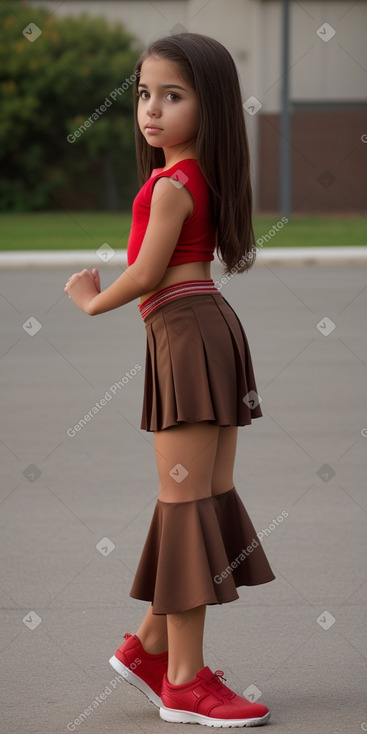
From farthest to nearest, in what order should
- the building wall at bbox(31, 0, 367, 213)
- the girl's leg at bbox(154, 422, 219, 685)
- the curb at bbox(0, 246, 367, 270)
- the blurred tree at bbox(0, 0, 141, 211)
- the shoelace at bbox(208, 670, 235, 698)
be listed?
the blurred tree at bbox(0, 0, 141, 211), the building wall at bbox(31, 0, 367, 213), the curb at bbox(0, 246, 367, 270), the shoelace at bbox(208, 670, 235, 698), the girl's leg at bbox(154, 422, 219, 685)

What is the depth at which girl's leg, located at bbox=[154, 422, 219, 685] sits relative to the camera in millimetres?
3148

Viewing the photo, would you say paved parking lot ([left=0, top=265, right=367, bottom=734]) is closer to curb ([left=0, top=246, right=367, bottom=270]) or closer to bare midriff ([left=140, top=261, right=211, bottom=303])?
bare midriff ([left=140, top=261, right=211, bottom=303])

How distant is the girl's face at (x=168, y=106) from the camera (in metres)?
3.11

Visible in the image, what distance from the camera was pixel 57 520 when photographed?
17.5 feet

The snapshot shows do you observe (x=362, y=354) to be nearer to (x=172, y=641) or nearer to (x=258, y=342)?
(x=258, y=342)

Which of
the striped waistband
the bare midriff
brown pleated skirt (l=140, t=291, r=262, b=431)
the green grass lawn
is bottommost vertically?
brown pleated skirt (l=140, t=291, r=262, b=431)

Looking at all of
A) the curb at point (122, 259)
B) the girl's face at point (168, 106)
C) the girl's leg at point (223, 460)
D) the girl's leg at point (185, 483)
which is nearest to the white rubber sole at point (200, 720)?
the girl's leg at point (185, 483)

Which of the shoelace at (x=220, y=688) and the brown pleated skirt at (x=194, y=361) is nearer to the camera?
the brown pleated skirt at (x=194, y=361)

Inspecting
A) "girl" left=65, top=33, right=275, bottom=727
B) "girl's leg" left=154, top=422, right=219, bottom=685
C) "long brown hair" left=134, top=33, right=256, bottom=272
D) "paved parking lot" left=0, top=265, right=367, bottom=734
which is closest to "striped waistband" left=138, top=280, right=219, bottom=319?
"girl" left=65, top=33, right=275, bottom=727

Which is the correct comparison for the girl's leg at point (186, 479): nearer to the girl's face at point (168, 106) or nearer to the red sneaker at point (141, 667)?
the red sneaker at point (141, 667)

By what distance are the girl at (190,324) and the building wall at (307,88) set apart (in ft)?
A: 102

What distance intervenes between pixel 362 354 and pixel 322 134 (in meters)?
26.1

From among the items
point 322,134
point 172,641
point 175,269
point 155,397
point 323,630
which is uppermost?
point 322,134

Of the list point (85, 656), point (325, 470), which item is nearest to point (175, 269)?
point (85, 656)
